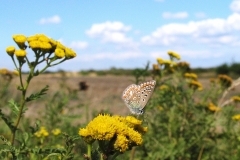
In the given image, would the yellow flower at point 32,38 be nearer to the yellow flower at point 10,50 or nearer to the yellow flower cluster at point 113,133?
the yellow flower at point 10,50

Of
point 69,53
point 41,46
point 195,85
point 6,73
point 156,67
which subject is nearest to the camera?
point 41,46

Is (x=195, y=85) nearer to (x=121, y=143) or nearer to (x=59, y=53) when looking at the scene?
(x=59, y=53)

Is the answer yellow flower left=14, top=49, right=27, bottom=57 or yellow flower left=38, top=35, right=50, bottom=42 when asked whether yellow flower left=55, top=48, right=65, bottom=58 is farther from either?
yellow flower left=14, top=49, right=27, bottom=57

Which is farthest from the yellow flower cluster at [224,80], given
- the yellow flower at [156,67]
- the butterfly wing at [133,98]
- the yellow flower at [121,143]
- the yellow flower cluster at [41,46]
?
the yellow flower at [121,143]

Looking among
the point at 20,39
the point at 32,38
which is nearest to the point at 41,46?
the point at 32,38

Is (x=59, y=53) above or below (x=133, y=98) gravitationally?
above

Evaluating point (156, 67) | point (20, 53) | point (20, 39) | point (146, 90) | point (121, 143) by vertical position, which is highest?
point (20, 39)

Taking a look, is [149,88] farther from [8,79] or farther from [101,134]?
[8,79]
